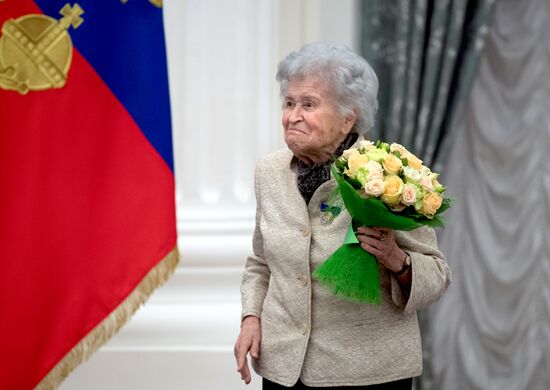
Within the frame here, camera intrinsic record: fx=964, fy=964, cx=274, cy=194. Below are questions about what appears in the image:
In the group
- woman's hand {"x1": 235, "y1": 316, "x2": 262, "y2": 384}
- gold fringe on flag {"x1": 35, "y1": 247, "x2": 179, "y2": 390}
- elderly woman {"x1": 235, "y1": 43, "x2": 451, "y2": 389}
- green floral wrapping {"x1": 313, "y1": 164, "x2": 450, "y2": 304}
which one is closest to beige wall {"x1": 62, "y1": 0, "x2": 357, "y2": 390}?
gold fringe on flag {"x1": 35, "y1": 247, "x2": 179, "y2": 390}

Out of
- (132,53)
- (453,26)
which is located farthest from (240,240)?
(453,26)

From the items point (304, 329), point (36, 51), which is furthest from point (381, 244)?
point (36, 51)

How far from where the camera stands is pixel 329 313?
2.59 meters

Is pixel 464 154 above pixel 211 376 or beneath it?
above

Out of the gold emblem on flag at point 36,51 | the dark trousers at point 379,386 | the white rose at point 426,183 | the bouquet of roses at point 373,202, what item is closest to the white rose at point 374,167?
the bouquet of roses at point 373,202

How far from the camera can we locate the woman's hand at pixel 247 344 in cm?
268

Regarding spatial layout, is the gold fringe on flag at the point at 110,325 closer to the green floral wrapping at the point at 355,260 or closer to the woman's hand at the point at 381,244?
the green floral wrapping at the point at 355,260

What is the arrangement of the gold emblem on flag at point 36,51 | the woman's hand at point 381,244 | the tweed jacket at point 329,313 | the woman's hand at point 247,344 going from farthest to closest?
the gold emblem on flag at point 36,51, the woman's hand at point 247,344, the tweed jacket at point 329,313, the woman's hand at point 381,244

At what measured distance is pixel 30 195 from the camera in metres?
3.70

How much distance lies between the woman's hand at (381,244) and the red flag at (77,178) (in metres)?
1.55

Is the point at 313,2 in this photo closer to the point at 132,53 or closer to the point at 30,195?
the point at 132,53

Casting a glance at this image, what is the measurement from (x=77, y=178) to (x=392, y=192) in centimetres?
179

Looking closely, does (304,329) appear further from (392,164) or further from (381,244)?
(392,164)

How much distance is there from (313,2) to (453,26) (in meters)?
0.65
